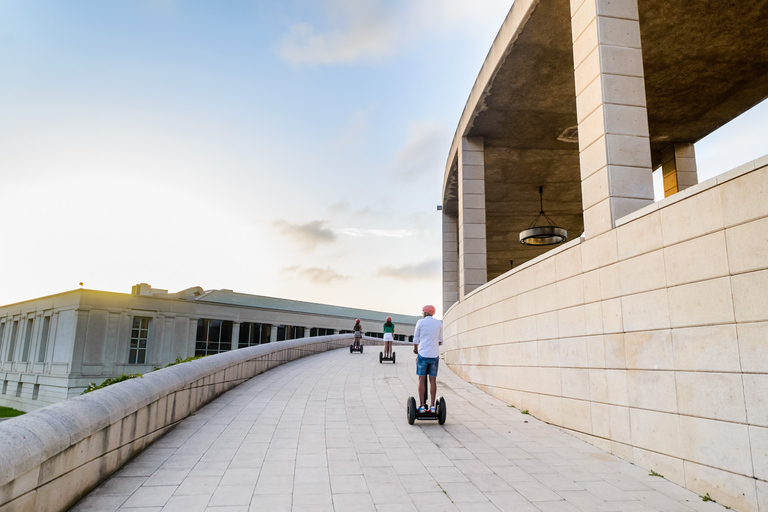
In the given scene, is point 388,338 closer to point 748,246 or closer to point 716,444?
point 716,444

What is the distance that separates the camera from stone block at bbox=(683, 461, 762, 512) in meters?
4.69

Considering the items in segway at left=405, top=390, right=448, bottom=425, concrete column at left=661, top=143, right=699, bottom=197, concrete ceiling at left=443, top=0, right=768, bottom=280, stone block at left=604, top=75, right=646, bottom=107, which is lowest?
segway at left=405, top=390, right=448, bottom=425

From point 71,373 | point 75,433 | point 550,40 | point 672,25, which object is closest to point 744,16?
point 672,25

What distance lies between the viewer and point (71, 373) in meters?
27.8

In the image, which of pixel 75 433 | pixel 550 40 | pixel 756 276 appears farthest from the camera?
pixel 550 40

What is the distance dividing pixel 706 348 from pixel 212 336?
35323 mm

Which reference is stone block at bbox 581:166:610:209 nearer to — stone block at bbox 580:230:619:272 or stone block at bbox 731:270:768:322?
stone block at bbox 580:230:619:272

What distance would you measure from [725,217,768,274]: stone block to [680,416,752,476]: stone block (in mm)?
1520

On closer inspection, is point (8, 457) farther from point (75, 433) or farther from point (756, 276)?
point (756, 276)

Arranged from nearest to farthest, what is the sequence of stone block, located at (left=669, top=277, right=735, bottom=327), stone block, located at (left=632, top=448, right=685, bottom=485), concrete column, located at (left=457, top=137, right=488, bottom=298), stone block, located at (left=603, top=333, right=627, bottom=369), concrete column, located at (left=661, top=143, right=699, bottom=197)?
stone block, located at (left=669, top=277, right=735, bottom=327), stone block, located at (left=632, top=448, right=685, bottom=485), stone block, located at (left=603, top=333, right=627, bottom=369), concrete column, located at (left=457, top=137, right=488, bottom=298), concrete column, located at (left=661, top=143, right=699, bottom=197)

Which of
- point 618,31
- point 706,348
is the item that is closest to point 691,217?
point 706,348

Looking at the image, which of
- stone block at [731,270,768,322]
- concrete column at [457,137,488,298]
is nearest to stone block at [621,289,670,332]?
stone block at [731,270,768,322]

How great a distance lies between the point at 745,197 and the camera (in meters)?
4.90

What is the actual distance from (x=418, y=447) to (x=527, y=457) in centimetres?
141
